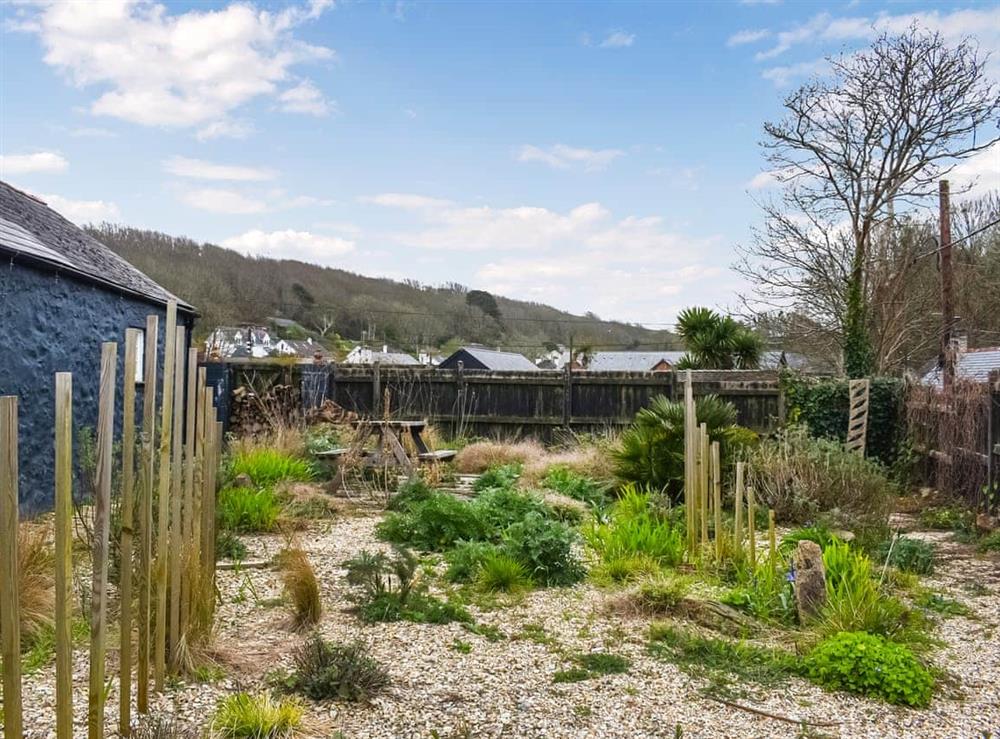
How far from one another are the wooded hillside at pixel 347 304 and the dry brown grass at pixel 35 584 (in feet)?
102

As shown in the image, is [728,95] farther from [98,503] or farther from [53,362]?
[98,503]

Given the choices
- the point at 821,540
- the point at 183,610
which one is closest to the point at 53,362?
the point at 183,610

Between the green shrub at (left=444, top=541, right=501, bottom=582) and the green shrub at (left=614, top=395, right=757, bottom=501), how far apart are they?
2822mm

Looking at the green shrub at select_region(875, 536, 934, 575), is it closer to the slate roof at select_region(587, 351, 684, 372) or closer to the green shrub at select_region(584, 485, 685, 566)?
the green shrub at select_region(584, 485, 685, 566)

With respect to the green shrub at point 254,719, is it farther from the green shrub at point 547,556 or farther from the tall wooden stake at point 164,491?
A: the green shrub at point 547,556

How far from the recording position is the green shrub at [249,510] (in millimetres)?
6277

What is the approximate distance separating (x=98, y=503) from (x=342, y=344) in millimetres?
39466

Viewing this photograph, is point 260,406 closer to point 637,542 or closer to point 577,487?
point 577,487

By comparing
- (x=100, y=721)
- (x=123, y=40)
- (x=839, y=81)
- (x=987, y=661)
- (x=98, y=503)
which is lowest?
(x=987, y=661)

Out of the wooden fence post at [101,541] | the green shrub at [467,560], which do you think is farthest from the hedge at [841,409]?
the wooden fence post at [101,541]

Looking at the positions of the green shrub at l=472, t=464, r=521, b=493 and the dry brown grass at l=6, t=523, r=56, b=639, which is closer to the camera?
the dry brown grass at l=6, t=523, r=56, b=639

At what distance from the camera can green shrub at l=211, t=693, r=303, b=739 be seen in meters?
2.62

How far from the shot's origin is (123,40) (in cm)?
686

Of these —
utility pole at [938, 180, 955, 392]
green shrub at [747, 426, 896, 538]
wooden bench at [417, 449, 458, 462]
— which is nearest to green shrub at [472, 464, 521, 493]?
wooden bench at [417, 449, 458, 462]
